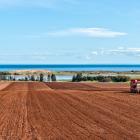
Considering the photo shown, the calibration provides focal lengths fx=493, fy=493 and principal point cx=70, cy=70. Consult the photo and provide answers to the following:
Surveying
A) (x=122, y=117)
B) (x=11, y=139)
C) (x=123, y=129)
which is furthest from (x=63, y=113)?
(x=11, y=139)

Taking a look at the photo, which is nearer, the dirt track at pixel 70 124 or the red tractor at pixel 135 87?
the dirt track at pixel 70 124

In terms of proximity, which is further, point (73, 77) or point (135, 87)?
point (73, 77)

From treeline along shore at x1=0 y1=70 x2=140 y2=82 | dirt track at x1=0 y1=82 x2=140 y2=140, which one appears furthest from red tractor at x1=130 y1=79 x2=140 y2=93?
treeline along shore at x1=0 y1=70 x2=140 y2=82

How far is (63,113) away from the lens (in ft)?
80.1

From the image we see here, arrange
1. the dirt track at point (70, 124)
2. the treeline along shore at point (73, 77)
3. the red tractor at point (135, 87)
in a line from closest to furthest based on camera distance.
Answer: the dirt track at point (70, 124) < the red tractor at point (135, 87) < the treeline along shore at point (73, 77)

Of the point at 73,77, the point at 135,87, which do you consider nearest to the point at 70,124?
the point at 135,87

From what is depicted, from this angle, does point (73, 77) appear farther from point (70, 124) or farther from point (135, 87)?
point (70, 124)

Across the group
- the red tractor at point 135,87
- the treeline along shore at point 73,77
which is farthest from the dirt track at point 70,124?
the treeline along shore at point 73,77

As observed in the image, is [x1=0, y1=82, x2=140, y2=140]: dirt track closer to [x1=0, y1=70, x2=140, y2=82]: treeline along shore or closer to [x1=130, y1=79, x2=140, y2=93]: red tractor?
[x1=130, y1=79, x2=140, y2=93]: red tractor

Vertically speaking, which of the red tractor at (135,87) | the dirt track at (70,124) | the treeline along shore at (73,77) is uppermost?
the treeline along shore at (73,77)

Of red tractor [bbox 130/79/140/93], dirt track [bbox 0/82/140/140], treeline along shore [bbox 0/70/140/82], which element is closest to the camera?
dirt track [bbox 0/82/140/140]

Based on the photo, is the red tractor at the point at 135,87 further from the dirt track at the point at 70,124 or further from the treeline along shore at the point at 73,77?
the treeline along shore at the point at 73,77

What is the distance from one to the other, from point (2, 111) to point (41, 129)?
307 inches

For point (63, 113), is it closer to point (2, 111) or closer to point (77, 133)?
point (2, 111)
